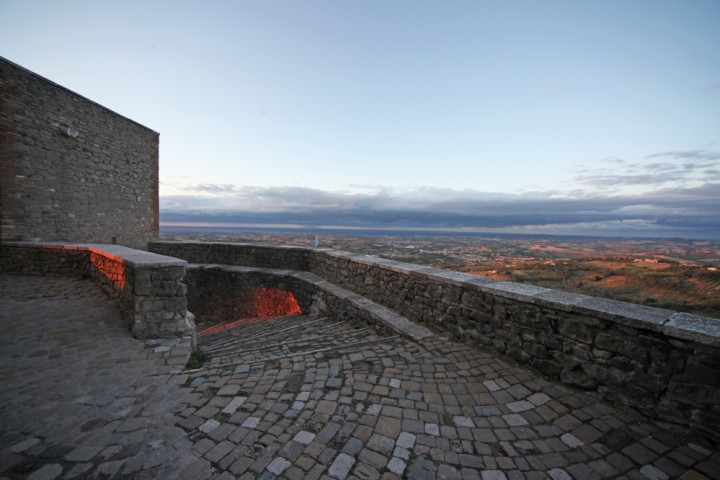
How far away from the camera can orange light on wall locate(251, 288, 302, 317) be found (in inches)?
382

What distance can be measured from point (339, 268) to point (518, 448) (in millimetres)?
6316

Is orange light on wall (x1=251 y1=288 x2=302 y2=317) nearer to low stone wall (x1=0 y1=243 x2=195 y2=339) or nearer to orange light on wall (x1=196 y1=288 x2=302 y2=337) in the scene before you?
orange light on wall (x1=196 y1=288 x2=302 y2=337)

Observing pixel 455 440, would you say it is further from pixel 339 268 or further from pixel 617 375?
pixel 339 268

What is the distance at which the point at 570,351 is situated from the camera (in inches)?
125

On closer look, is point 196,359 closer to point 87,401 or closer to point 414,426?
point 87,401

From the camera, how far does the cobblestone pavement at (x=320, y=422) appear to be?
2.12 meters

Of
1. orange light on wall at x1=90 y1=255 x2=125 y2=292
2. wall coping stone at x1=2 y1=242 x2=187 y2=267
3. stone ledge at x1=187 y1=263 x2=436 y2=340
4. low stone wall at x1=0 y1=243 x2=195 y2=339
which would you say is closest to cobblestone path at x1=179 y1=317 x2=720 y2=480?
stone ledge at x1=187 y1=263 x2=436 y2=340

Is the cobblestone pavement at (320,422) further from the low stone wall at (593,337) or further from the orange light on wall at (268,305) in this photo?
the orange light on wall at (268,305)

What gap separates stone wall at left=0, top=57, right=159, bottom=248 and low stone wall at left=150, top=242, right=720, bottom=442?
13.1 meters

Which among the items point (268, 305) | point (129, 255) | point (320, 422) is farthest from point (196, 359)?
point (268, 305)

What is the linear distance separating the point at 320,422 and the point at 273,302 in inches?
320

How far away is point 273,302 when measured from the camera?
1016 centimetres

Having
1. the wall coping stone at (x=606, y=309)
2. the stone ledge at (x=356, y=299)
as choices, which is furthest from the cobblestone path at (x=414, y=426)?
the stone ledge at (x=356, y=299)

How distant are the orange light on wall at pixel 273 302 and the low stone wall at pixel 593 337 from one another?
5412mm
